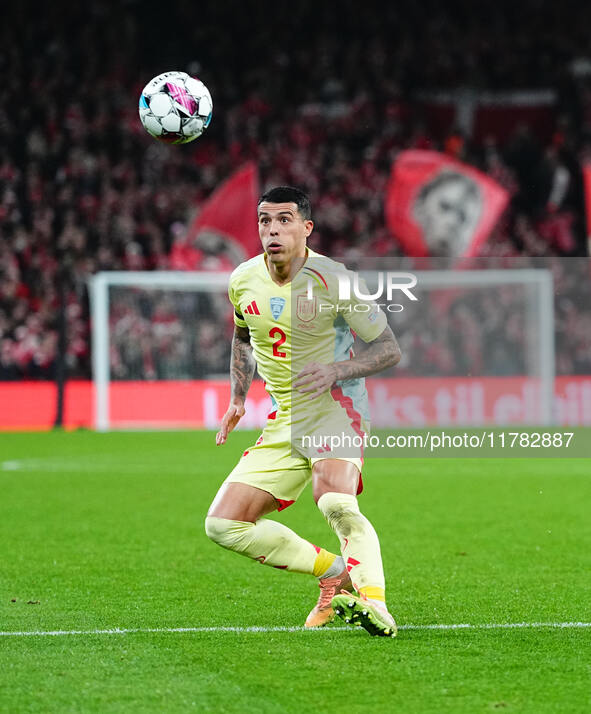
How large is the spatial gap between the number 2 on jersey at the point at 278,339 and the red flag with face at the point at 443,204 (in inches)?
701

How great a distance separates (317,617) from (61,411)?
1471 cm

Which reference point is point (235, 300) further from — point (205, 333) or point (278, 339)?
point (205, 333)

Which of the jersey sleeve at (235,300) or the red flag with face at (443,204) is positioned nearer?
the jersey sleeve at (235,300)

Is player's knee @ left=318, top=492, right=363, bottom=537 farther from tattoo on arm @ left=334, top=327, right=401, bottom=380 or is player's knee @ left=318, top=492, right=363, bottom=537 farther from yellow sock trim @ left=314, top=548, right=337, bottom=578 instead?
tattoo on arm @ left=334, top=327, right=401, bottom=380

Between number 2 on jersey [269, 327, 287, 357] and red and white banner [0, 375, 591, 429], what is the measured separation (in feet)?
42.9

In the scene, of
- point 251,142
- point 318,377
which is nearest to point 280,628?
point 318,377

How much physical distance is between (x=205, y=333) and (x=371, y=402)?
312cm

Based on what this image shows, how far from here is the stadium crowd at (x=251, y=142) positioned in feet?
68.1

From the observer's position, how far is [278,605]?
6.32 meters

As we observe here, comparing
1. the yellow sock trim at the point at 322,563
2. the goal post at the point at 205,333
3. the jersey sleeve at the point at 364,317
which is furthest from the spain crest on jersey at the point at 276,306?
the goal post at the point at 205,333

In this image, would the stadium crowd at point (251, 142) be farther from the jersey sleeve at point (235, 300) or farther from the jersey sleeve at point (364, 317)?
the jersey sleeve at point (364, 317)

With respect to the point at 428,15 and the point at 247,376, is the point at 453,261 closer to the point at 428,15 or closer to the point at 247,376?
the point at 428,15

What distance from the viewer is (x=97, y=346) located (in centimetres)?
2002

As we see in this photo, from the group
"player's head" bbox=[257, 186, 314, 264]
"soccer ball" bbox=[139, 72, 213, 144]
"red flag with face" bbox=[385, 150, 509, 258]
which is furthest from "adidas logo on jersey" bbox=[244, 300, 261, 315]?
"red flag with face" bbox=[385, 150, 509, 258]
